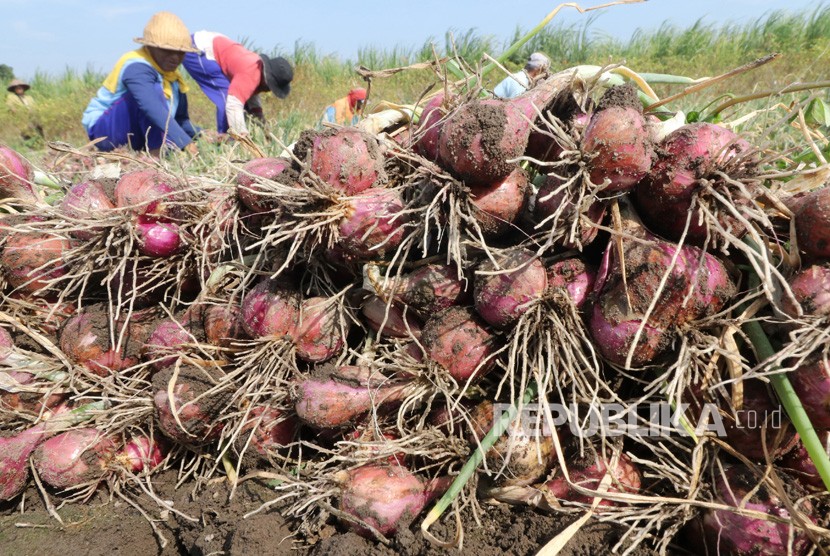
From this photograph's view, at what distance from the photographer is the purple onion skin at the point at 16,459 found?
6.01 ft

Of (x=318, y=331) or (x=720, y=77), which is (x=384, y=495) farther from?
(x=720, y=77)

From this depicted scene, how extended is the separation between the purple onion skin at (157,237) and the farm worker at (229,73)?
4054 millimetres

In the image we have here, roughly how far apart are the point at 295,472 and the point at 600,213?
3.97 ft

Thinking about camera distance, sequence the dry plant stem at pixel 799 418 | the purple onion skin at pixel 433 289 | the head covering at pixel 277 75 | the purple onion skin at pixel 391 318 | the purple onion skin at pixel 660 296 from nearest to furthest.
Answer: the dry plant stem at pixel 799 418
the purple onion skin at pixel 660 296
the purple onion skin at pixel 433 289
the purple onion skin at pixel 391 318
the head covering at pixel 277 75

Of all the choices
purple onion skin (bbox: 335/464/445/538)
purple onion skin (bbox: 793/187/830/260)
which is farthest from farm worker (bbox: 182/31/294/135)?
purple onion skin (bbox: 793/187/830/260)

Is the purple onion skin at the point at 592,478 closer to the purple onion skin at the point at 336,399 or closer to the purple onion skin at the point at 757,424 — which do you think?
the purple onion skin at the point at 757,424

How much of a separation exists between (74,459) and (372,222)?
4.30ft

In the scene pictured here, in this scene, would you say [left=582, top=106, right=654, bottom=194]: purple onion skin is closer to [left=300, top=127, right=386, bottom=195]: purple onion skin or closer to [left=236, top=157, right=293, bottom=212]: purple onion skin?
[left=300, top=127, right=386, bottom=195]: purple onion skin

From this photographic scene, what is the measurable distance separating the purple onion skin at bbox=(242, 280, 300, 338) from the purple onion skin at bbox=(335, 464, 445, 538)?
0.49 m

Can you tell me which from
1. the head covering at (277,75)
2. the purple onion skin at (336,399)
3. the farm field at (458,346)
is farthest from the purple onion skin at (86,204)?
the head covering at (277,75)

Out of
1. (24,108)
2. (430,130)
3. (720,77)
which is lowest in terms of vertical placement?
(24,108)

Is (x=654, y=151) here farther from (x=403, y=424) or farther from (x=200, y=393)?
(x=200, y=393)

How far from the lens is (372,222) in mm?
1567

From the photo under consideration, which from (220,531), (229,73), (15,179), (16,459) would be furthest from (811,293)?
(229,73)
